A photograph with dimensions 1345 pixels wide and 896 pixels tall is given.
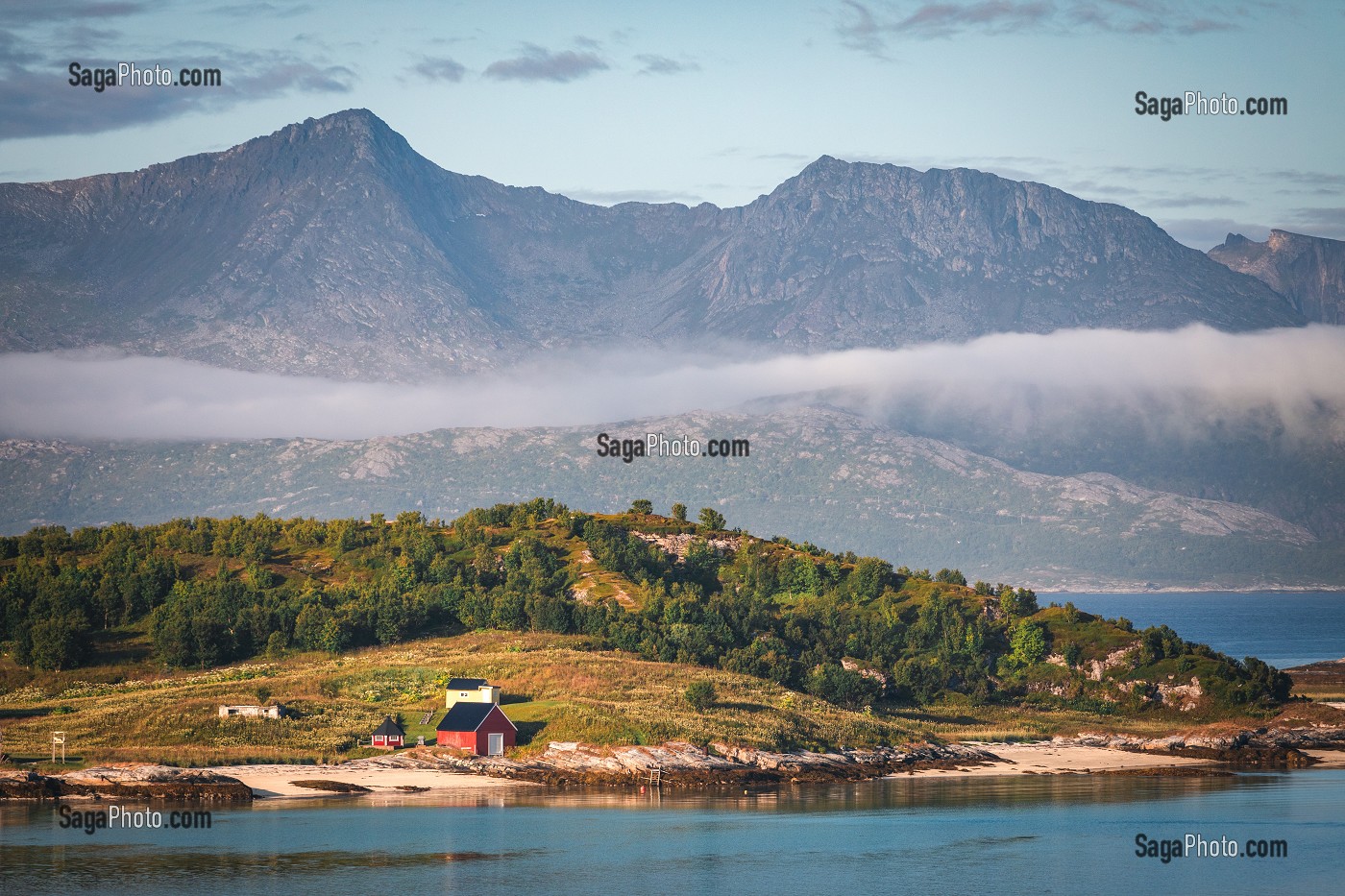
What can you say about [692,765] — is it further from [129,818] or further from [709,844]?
[129,818]

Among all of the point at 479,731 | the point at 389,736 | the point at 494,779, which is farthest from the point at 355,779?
the point at 479,731

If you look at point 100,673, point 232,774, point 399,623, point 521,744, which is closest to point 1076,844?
point 521,744

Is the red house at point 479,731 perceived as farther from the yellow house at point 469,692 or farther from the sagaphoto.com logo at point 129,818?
the sagaphoto.com logo at point 129,818

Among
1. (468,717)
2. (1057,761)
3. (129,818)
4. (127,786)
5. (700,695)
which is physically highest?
(700,695)

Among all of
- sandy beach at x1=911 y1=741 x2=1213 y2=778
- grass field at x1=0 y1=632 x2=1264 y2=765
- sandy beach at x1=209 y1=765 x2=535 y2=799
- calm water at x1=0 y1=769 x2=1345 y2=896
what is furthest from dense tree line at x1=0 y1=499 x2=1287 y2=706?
sandy beach at x1=209 y1=765 x2=535 y2=799

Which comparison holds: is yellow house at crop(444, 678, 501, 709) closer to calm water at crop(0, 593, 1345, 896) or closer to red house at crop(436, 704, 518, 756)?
red house at crop(436, 704, 518, 756)

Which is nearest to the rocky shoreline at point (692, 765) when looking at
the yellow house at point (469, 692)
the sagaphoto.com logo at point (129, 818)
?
the sagaphoto.com logo at point (129, 818)
